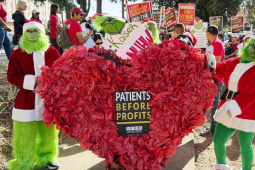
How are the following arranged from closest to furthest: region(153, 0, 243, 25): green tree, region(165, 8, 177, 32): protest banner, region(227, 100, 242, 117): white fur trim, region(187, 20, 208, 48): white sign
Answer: region(227, 100, 242, 117): white fur trim
region(187, 20, 208, 48): white sign
region(165, 8, 177, 32): protest banner
region(153, 0, 243, 25): green tree

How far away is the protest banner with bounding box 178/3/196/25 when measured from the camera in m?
9.80

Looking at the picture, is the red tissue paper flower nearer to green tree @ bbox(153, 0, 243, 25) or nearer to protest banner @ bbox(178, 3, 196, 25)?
protest banner @ bbox(178, 3, 196, 25)

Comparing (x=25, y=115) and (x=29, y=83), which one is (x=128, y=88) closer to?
(x=29, y=83)

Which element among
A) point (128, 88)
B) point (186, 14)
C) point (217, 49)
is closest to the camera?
point (128, 88)

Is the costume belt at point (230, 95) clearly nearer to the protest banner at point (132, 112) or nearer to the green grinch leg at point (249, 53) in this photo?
the green grinch leg at point (249, 53)

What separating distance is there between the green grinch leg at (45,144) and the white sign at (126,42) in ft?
3.87

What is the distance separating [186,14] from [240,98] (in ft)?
24.8

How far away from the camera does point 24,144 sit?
2973 millimetres

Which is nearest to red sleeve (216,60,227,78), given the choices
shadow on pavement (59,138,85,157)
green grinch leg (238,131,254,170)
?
green grinch leg (238,131,254,170)

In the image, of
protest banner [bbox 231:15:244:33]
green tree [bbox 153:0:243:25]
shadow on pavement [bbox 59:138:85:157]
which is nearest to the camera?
shadow on pavement [bbox 59:138:85:157]

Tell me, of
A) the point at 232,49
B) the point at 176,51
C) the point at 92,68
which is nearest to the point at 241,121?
the point at 176,51

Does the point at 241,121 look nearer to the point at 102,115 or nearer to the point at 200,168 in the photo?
the point at 200,168

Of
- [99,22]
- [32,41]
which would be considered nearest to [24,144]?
[32,41]

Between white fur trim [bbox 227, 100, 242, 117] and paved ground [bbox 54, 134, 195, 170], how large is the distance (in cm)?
107
